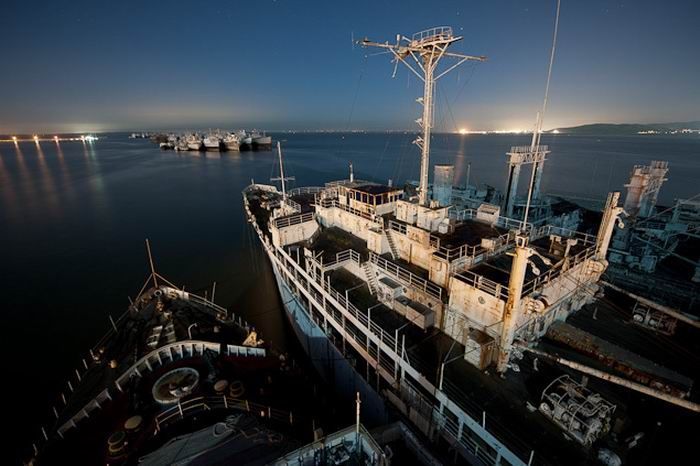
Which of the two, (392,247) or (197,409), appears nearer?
(197,409)

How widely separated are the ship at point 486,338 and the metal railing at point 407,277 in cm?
11

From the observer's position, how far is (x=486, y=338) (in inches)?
583

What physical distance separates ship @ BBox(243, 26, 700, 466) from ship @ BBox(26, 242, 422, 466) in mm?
3215

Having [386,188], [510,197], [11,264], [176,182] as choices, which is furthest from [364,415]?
[176,182]

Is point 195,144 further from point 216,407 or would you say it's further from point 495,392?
point 495,392

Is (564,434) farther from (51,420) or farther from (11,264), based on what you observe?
(11,264)

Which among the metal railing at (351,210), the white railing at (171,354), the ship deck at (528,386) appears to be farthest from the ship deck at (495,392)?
the white railing at (171,354)

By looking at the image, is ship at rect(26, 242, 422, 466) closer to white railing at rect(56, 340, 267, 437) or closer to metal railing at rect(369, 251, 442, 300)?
white railing at rect(56, 340, 267, 437)

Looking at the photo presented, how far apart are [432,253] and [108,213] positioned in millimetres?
66503

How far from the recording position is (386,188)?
2848 centimetres

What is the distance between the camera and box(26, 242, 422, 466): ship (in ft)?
41.1

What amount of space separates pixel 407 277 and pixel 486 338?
6191 mm

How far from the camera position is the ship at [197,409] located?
1252cm

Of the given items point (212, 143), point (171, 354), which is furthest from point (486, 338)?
point (212, 143)
